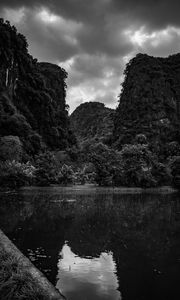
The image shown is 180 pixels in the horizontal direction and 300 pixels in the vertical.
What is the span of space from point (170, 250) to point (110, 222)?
558cm

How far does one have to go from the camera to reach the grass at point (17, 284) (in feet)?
17.2

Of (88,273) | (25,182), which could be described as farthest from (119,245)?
(25,182)

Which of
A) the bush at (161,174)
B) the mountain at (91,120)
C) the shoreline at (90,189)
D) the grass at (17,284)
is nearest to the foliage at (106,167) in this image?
the shoreline at (90,189)

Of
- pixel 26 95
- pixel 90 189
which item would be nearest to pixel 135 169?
pixel 90 189

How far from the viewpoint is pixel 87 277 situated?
25.2 ft

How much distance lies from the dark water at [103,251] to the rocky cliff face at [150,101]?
6412 centimetres

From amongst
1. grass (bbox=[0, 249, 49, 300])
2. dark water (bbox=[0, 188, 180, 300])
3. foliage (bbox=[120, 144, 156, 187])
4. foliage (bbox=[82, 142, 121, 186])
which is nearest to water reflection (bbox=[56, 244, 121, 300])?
dark water (bbox=[0, 188, 180, 300])

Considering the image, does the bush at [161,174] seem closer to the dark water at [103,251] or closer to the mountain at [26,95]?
the mountain at [26,95]

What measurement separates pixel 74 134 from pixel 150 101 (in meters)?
23.6

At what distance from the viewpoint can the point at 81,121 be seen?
15462cm

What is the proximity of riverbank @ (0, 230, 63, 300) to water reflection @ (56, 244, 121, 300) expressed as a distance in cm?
70

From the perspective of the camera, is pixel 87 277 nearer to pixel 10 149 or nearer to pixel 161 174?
pixel 10 149

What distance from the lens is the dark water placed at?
22.8ft

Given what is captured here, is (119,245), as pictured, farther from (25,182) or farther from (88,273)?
(25,182)
